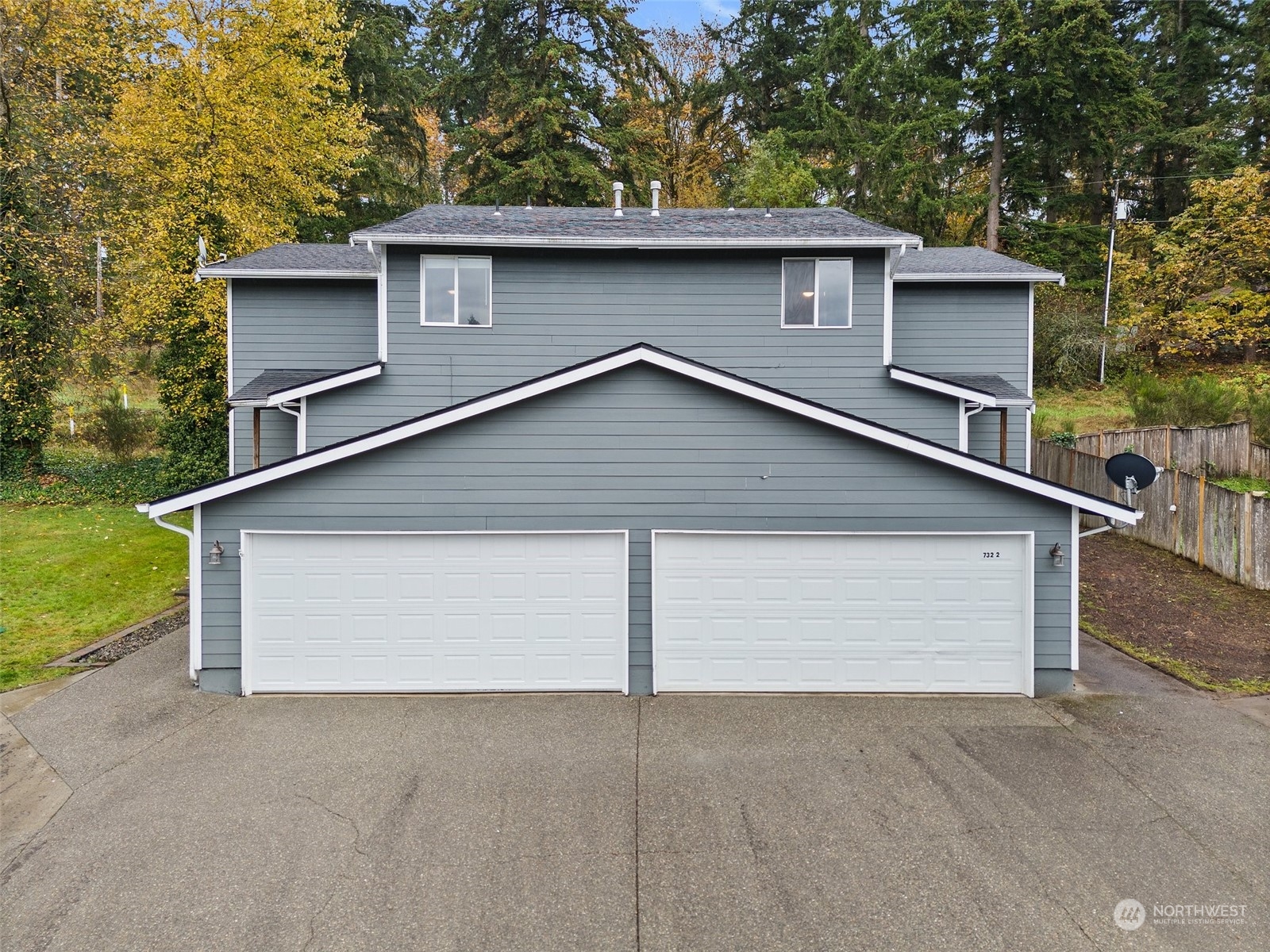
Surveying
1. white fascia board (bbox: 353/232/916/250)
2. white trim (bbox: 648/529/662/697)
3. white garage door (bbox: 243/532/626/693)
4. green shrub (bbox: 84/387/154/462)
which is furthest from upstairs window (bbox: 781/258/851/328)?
green shrub (bbox: 84/387/154/462)

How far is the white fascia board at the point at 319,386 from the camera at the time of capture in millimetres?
10023

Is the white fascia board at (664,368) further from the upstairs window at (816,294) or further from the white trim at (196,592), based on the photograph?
the upstairs window at (816,294)

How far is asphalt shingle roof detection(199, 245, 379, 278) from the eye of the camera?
11320mm

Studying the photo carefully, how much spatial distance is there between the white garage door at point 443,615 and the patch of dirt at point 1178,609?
7399mm

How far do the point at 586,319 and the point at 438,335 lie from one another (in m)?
2.36

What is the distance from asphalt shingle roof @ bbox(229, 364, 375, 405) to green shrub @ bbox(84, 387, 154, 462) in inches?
368

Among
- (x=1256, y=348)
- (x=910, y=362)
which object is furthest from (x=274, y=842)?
(x=1256, y=348)

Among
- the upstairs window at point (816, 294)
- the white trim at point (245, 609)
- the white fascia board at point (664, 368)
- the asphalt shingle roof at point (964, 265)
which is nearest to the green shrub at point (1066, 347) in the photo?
the asphalt shingle roof at point (964, 265)

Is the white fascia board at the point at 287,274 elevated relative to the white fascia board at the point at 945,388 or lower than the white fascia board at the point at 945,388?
elevated

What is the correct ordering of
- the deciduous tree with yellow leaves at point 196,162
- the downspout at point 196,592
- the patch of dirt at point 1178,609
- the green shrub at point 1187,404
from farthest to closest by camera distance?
the green shrub at point 1187,404
the deciduous tree with yellow leaves at point 196,162
the patch of dirt at point 1178,609
the downspout at point 196,592

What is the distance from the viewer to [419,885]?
453cm

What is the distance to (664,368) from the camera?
24.0ft

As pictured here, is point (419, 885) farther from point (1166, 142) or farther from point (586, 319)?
point (1166, 142)

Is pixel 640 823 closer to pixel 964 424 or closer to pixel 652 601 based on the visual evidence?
pixel 652 601
